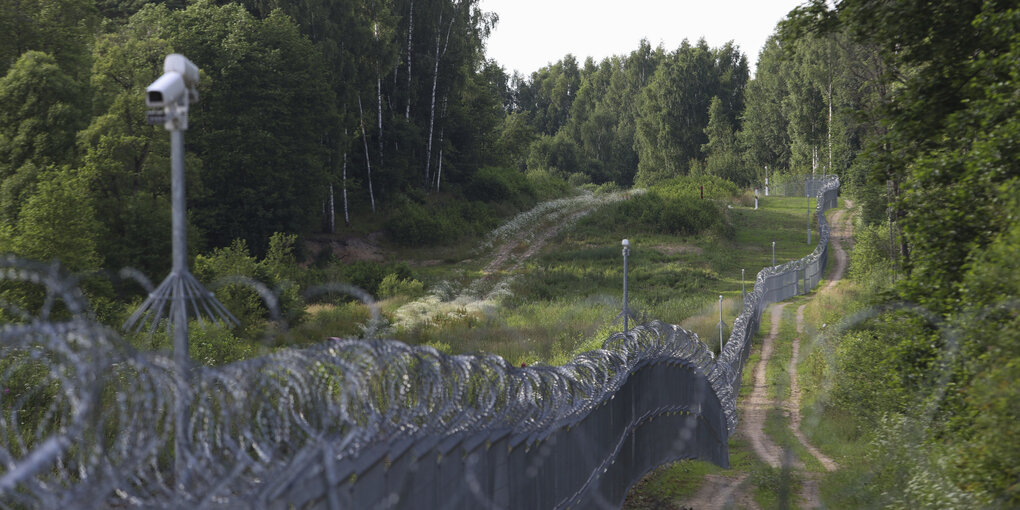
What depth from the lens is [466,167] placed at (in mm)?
63281

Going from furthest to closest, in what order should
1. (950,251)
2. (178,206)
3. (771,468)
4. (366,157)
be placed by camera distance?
(366,157) < (771,468) < (950,251) < (178,206)

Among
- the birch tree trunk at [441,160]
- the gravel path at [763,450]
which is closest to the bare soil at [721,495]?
the gravel path at [763,450]

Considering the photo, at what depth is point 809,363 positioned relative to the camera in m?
25.7

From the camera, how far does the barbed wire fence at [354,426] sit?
13.5 ft

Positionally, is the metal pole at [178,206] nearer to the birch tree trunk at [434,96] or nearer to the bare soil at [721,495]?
the bare soil at [721,495]

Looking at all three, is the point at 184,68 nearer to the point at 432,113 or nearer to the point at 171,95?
the point at 171,95

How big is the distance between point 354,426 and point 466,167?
5911cm

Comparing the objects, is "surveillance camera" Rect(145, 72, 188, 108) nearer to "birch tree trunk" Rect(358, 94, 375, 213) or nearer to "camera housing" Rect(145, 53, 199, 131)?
"camera housing" Rect(145, 53, 199, 131)

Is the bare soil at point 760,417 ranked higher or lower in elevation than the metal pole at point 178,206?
lower

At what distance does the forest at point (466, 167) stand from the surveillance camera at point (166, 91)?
229 inches

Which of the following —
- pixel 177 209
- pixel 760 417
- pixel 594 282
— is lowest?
pixel 760 417

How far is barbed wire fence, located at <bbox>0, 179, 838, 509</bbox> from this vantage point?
4105mm

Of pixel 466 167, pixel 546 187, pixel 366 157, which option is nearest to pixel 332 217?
pixel 366 157

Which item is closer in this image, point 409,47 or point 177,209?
point 177,209
